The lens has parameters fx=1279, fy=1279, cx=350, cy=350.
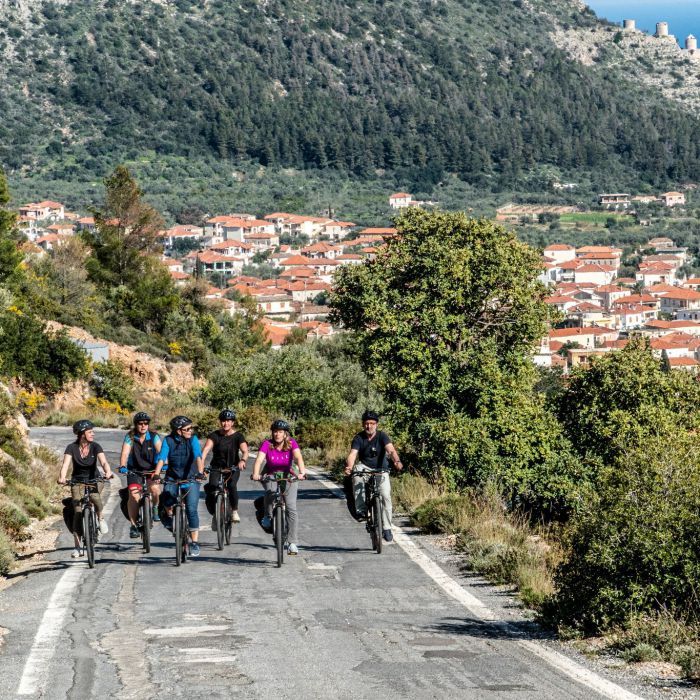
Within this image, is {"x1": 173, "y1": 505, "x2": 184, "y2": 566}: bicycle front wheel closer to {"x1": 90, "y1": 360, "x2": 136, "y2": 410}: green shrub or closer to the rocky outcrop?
{"x1": 90, "y1": 360, "x2": 136, "y2": 410}: green shrub

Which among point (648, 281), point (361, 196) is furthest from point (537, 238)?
point (361, 196)

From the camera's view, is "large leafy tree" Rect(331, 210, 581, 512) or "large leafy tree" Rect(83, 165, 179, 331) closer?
"large leafy tree" Rect(331, 210, 581, 512)

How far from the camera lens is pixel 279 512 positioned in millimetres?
12289

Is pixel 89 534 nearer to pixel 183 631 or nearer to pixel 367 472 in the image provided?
pixel 367 472

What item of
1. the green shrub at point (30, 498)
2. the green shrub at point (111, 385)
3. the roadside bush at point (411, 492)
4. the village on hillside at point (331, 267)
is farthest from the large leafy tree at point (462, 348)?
the village on hillside at point (331, 267)

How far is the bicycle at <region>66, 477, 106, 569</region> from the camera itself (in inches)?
479

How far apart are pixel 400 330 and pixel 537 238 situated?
140 metres

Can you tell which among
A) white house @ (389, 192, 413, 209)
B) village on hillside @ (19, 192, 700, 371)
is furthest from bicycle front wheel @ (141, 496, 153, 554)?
white house @ (389, 192, 413, 209)

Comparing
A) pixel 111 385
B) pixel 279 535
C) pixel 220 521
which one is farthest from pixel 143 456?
pixel 111 385

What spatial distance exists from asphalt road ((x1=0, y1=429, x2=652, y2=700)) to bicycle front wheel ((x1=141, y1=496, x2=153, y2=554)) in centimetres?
17

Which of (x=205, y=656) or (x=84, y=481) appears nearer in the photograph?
(x=205, y=656)

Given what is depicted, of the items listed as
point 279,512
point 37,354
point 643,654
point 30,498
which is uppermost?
point 37,354

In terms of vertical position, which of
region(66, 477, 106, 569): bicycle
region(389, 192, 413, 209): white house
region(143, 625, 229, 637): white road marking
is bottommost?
region(143, 625, 229, 637): white road marking

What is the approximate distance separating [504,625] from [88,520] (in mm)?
4652
